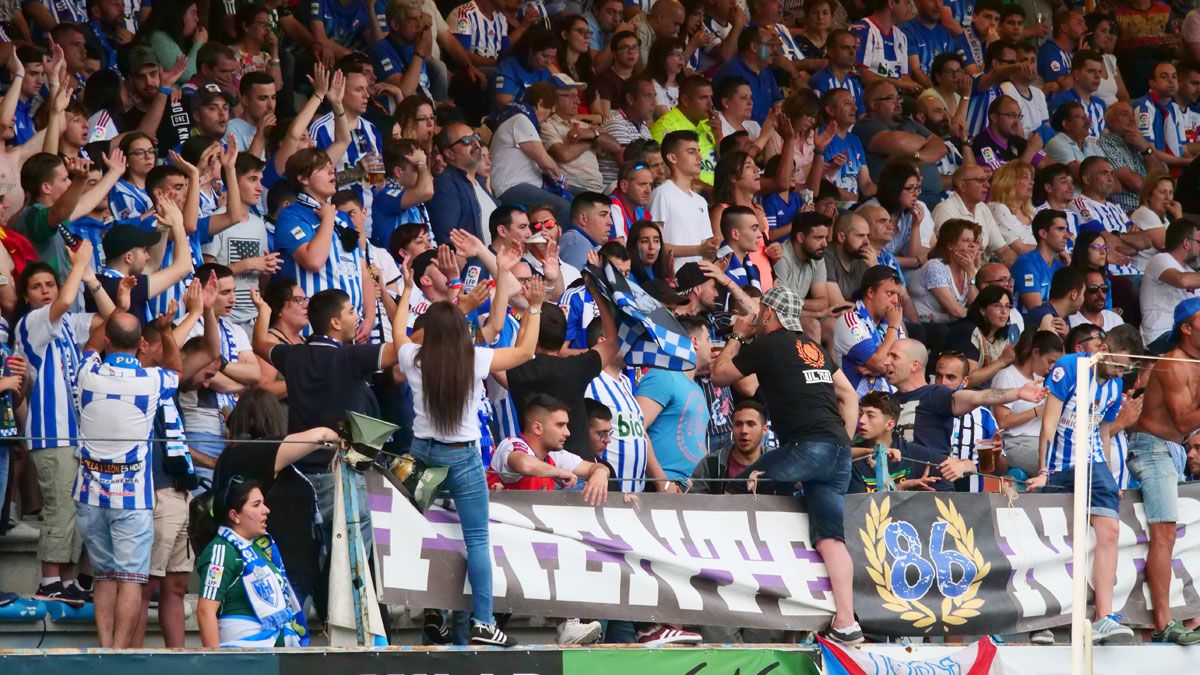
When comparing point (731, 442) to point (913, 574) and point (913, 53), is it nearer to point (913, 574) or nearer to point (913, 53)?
point (913, 574)

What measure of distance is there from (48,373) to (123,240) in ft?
3.56

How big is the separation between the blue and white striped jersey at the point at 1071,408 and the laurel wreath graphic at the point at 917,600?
0.84 metres

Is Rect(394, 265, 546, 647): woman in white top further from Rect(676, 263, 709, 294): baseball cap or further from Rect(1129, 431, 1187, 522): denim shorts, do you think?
Rect(1129, 431, 1187, 522): denim shorts

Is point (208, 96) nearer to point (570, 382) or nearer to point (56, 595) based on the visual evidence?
point (570, 382)

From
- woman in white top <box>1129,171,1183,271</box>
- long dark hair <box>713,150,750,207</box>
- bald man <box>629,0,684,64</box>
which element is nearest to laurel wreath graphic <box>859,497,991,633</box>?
long dark hair <box>713,150,750,207</box>

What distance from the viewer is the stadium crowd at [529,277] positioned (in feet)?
29.1

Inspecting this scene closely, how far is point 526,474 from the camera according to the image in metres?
9.39

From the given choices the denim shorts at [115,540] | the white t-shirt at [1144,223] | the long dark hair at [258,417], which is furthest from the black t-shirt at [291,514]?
the white t-shirt at [1144,223]

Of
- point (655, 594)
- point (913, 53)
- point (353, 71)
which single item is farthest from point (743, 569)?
point (913, 53)

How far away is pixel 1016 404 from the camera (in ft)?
41.0

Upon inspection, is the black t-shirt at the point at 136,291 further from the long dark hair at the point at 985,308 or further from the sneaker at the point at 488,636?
the long dark hair at the point at 985,308

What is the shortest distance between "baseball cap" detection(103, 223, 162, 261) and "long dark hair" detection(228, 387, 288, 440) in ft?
4.80

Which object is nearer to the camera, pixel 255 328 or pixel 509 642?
pixel 509 642

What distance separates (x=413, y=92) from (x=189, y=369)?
511 cm
